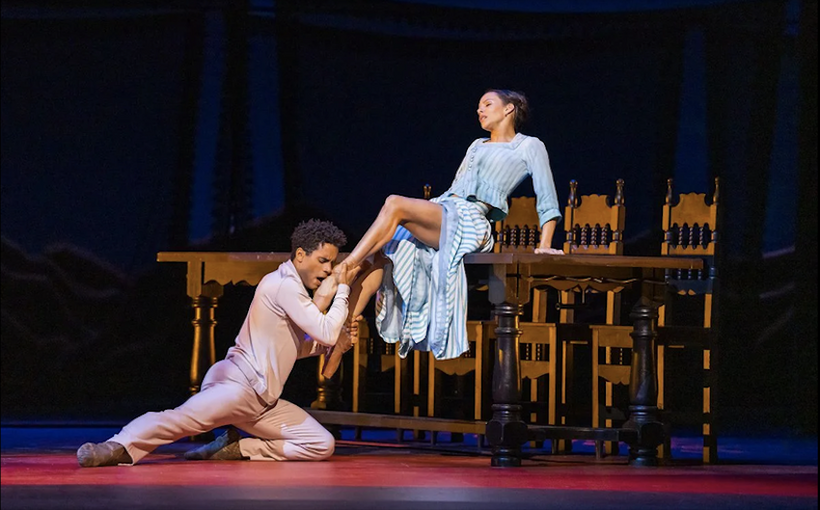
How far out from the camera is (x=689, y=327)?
6.51m

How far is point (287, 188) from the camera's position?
853 centimetres

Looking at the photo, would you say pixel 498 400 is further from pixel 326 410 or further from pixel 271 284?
pixel 326 410

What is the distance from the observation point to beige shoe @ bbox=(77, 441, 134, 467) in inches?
215

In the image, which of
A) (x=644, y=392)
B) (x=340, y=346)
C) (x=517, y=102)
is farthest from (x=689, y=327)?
(x=340, y=346)

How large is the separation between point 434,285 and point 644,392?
106cm

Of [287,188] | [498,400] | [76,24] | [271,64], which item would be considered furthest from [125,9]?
[498,400]

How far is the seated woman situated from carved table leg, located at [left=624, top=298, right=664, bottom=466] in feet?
1.80

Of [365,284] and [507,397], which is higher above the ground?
[365,284]

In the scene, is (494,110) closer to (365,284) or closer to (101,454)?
(365,284)

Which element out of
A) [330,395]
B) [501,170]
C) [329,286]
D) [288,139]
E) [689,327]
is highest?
[288,139]

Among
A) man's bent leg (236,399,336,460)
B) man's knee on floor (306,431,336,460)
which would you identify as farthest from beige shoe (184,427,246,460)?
man's knee on floor (306,431,336,460)

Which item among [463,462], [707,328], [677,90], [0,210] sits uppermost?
[677,90]

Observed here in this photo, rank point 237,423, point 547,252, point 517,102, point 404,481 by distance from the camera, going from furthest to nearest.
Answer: point 517,102 < point 547,252 < point 237,423 < point 404,481

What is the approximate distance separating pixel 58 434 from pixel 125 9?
8.89 feet
